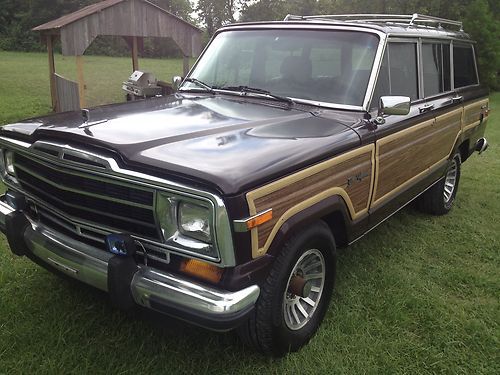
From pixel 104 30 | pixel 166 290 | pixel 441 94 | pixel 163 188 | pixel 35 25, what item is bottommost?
pixel 166 290

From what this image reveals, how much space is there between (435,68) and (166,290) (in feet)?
12.2

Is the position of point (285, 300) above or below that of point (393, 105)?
below

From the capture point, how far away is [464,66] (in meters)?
5.61

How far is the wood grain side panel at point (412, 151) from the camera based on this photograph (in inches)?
142

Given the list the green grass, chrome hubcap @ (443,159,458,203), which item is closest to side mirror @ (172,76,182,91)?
chrome hubcap @ (443,159,458,203)

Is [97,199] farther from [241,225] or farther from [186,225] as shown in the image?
[241,225]

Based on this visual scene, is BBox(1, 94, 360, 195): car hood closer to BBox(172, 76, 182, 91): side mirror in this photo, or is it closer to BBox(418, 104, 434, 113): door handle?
BBox(172, 76, 182, 91): side mirror

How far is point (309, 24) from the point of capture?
3924 mm

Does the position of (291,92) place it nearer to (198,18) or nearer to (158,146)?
(158,146)

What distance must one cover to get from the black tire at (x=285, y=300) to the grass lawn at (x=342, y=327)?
0.40 feet

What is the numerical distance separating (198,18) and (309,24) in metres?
48.6

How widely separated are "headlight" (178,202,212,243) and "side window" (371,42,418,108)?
72.6 inches

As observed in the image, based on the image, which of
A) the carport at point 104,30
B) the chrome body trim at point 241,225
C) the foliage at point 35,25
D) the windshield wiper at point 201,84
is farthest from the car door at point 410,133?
the foliage at point 35,25

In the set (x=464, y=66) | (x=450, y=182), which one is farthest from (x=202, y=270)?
(x=464, y=66)
